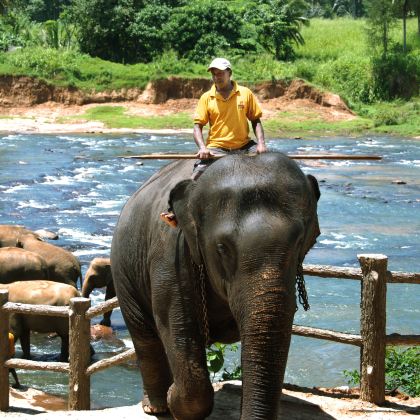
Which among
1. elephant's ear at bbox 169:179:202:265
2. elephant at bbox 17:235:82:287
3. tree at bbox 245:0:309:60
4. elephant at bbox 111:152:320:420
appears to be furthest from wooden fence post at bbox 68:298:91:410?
tree at bbox 245:0:309:60

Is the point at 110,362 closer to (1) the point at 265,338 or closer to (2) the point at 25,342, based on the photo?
(2) the point at 25,342

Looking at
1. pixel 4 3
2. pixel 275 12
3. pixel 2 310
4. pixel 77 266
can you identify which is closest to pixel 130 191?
pixel 77 266

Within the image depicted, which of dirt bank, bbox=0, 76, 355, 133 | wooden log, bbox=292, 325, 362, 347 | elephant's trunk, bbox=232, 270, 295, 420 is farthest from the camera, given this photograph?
dirt bank, bbox=0, 76, 355, 133

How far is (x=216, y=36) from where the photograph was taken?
5253cm

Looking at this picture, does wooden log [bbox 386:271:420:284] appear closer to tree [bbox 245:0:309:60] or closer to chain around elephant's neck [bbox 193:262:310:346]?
chain around elephant's neck [bbox 193:262:310:346]

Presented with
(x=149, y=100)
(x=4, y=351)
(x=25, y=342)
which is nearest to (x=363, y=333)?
(x=4, y=351)

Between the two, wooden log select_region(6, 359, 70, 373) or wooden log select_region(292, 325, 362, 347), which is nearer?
wooden log select_region(292, 325, 362, 347)

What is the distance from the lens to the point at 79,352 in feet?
24.4

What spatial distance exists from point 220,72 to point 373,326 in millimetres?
2189

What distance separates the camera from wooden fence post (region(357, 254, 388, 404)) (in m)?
→ 6.67

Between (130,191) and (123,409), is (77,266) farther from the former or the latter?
(130,191)

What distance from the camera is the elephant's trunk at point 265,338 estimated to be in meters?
4.00

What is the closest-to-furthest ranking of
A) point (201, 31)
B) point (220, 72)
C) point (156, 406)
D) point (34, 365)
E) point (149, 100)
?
point (220, 72)
point (156, 406)
point (34, 365)
point (149, 100)
point (201, 31)

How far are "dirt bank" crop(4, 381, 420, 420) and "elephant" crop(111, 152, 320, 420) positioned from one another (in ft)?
1.87
